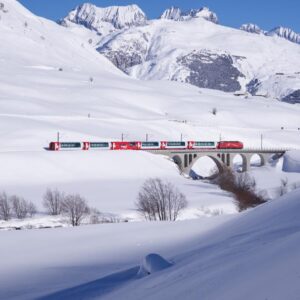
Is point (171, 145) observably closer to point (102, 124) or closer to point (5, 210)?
point (102, 124)

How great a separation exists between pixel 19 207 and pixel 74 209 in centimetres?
539

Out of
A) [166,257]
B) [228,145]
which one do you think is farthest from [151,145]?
[166,257]

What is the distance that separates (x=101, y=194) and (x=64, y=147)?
22.9m

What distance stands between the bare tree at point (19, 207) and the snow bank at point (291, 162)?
181ft

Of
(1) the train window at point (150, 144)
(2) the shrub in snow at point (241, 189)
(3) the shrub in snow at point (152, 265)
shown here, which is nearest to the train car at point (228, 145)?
(1) the train window at point (150, 144)

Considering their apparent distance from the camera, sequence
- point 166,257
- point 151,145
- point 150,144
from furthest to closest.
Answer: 1. point 151,145
2. point 150,144
3. point 166,257

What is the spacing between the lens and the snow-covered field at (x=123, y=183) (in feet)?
46.4

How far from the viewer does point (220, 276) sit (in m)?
11.8

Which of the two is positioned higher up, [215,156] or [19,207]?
[215,156]

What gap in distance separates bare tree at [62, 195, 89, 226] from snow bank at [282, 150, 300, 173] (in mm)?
53622

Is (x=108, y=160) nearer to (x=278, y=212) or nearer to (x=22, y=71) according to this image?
(x=278, y=212)

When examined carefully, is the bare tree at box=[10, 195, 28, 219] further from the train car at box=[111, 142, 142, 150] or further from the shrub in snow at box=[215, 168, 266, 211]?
the train car at box=[111, 142, 142, 150]

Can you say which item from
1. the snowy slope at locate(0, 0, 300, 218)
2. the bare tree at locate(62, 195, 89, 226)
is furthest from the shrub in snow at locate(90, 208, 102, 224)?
the snowy slope at locate(0, 0, 300, 218)

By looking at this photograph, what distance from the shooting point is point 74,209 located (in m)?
46.8
